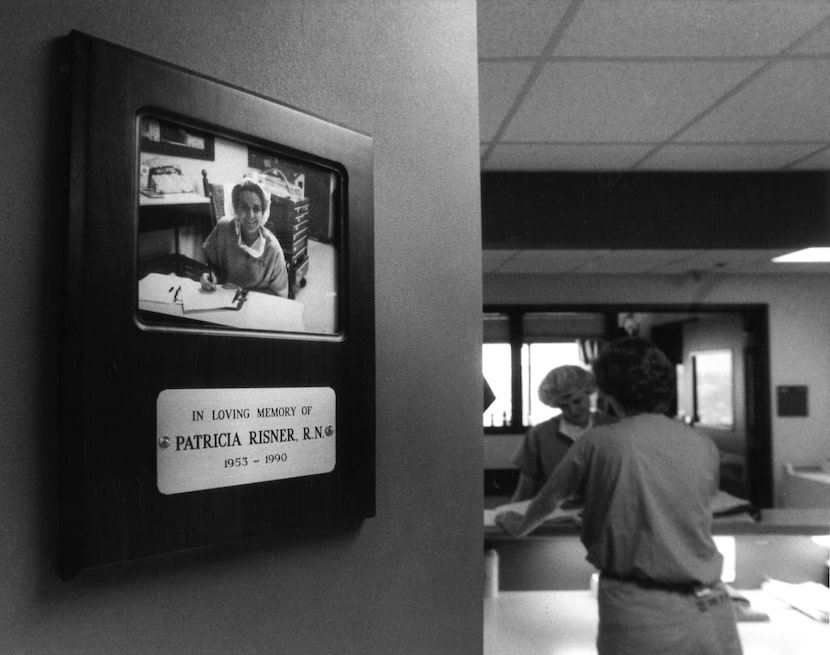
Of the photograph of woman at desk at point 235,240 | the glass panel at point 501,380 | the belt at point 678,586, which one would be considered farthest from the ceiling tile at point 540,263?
the photograph of woman at desk at point 235,240

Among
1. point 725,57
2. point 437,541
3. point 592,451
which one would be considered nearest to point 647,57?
point 725,57

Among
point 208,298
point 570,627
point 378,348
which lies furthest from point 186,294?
point 570,627

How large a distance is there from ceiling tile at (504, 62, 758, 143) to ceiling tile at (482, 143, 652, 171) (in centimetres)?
8

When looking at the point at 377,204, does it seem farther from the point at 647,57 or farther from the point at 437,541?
the point at 647,57

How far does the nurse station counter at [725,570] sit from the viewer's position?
188 centimetres

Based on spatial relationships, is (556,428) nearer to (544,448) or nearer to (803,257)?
(544,448)

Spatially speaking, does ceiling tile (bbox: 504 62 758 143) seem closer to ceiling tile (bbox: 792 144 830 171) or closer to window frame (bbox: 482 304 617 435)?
ceiling tile (bbox: 792 144 830 171)

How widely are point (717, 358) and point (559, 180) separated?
299 cm

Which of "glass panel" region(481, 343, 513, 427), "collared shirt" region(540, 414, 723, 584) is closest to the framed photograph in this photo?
A: "collared shirt" region(540, 414, 723, 584)

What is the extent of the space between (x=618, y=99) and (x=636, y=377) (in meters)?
0.83

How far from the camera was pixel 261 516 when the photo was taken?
1.47 ft

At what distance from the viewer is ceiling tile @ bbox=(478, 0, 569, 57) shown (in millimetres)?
1388

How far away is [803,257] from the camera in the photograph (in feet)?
12.8

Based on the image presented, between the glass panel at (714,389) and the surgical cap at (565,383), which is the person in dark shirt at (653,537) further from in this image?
the glass panel at (714,389)
